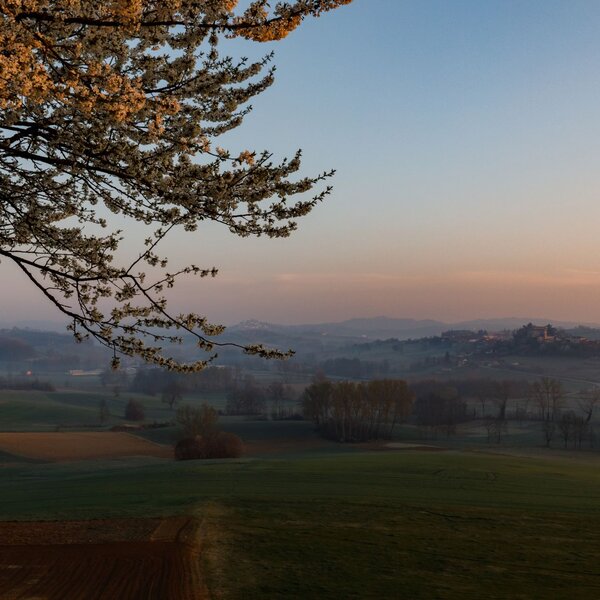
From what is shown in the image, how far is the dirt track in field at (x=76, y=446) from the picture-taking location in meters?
66.5

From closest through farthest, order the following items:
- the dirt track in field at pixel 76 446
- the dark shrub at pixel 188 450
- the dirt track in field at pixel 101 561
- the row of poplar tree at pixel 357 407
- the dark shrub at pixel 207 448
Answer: the dirt track in field at pixel 101 561 → the dark shrub at pixel 188 450 → the dark shrub at pixel 207 448 → the dirt track in field at pixel 76 446 → the row of poplar tree at pixel 357 407

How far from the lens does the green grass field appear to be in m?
15.5

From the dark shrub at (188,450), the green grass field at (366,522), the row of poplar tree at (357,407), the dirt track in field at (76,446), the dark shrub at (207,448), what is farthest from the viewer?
the row of poplar tree at (357,407)

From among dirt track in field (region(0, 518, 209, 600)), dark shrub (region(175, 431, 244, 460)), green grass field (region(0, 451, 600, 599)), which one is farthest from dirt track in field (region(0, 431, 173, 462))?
dirt track in field (region(0, 518, 209, 600))

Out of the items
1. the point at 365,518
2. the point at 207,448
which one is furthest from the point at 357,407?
the point at 365,518

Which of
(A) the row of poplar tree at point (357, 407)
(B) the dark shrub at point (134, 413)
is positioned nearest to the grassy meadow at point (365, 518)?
(A) the row of poplar tree at point (357, 407)

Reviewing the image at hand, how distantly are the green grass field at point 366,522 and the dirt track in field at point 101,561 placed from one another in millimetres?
876

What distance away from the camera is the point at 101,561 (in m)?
15.8

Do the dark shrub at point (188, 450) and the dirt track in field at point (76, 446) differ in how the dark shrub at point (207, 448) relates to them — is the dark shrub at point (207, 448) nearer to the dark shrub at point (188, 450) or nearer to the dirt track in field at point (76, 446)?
the dark shrub at point (188, 450)

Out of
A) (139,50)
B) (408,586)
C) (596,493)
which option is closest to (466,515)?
(408,586)

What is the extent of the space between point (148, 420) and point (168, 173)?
11095 centimetres

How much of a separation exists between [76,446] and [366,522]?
5811cm

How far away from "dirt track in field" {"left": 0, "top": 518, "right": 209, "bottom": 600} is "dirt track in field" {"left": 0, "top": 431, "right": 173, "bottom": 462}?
159ft

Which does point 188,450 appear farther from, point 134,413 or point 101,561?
point 134,413
